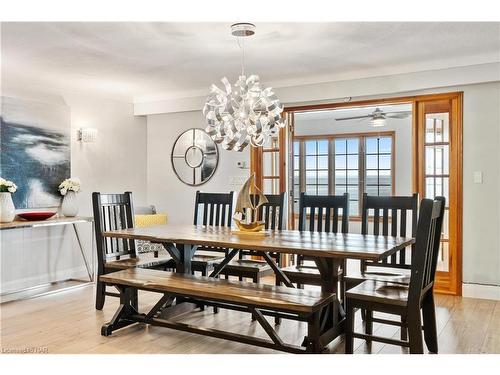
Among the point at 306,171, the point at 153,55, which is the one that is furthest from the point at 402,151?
the point at 153,55

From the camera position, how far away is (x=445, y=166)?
482 cm

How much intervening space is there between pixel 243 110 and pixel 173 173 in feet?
9.96

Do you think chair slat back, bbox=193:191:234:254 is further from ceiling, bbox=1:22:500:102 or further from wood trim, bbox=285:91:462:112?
wood trim, bbox=285:91:462:112

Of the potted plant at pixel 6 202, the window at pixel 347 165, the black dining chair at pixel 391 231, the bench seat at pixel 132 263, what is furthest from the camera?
the window at pixel 347 165

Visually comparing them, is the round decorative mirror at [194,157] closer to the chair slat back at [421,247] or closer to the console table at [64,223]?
the console table at [64,223]

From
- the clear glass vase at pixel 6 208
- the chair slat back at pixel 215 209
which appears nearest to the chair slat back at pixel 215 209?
the chair slat back at pixel 215 209

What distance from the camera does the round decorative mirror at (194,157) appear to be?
20.3ft

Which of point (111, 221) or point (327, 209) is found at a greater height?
point (327, 209)

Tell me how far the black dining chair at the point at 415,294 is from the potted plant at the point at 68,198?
11.7 feet

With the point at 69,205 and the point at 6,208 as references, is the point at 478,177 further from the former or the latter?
the point at 6,208

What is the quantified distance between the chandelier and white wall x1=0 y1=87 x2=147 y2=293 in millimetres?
2598

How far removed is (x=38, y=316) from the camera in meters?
3.90

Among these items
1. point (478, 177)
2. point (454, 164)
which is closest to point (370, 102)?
point (454, 164)
